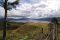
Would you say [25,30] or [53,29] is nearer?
[53,29]

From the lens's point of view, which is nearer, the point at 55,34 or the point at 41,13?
the point at 55,34

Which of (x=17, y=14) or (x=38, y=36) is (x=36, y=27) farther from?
(x=17, y=14)

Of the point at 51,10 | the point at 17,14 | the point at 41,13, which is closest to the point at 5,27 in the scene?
the point at 17,14

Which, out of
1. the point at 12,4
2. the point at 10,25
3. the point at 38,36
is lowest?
the point at 38,36

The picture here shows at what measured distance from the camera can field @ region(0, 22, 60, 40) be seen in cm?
215

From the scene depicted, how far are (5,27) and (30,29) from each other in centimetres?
35

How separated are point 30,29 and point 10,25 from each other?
28 centimetres

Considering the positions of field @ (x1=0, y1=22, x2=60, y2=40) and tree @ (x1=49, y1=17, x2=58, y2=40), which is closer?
tree @ (x1=49, y1=17, x2=58, y2=40)

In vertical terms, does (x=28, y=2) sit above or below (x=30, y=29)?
above

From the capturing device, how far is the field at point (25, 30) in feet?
7.05

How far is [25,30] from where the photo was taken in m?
2.17

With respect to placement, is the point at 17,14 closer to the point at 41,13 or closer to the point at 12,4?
the point at 12,4

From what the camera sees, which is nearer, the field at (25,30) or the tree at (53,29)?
the tree at (53,29)

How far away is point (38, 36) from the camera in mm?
2125
